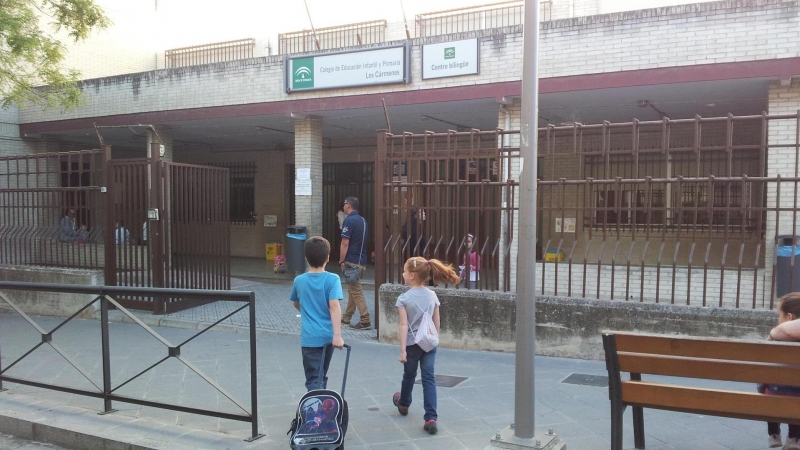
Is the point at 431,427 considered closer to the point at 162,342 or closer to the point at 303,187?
the point at 162,342

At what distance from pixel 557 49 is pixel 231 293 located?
7.47m

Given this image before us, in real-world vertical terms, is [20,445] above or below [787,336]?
below

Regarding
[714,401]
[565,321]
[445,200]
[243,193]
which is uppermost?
[243,193]

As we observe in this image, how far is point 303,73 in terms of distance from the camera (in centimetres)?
1184

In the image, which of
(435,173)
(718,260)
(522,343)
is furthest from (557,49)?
(522,343)

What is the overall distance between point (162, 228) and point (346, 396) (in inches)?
192

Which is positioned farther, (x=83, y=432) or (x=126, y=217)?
(x=126, y=217)

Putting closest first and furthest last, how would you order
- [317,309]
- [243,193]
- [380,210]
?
[317,309]
[380,210]
[243,193]

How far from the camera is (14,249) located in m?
10.7

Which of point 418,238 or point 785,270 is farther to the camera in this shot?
point 418,238

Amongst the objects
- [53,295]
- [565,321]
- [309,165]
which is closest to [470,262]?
[565,321]

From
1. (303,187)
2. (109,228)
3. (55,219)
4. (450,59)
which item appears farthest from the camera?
(303,187)

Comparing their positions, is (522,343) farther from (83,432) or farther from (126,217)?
(126,217)

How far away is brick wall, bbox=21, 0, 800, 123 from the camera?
8555 millimetres
